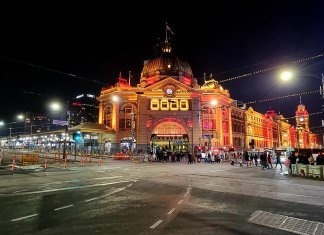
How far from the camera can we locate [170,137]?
65.9 meters

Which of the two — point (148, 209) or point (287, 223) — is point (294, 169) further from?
point (148, 209)

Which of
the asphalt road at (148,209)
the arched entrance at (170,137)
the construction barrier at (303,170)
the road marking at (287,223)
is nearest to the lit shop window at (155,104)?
the arched entrance at (170,137)

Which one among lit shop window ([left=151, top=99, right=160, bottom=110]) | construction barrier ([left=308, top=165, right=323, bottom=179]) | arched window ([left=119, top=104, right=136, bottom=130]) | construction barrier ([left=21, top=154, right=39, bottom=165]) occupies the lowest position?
construction barrier ([left=308, top=165, right=323, bottom=179])

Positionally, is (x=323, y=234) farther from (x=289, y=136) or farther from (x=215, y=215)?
(x=289, y=136)

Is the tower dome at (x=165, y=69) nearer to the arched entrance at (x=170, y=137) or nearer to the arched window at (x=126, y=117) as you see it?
the arched window at (x=126, y=117)

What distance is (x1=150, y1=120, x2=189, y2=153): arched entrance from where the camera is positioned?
65.5m

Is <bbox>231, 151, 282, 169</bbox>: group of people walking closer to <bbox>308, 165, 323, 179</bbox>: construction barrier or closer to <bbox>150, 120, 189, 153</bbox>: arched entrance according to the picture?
<bbox>308, 165, 323, 179</bbox>: construction barrier

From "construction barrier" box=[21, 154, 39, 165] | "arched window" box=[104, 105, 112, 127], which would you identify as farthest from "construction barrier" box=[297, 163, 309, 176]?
"arched window" box=[104, 105, 112, 127]

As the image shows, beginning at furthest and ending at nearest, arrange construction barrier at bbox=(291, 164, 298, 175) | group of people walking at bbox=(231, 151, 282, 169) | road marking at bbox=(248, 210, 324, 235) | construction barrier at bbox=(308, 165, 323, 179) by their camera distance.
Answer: group of people walking at bbox=(231, 151, 282, 169) → construction barrier at bbox=(291, 164, 298, 175) → construction barrier at bbox=(308, 165, 323, 179) → road marking at bbox=(248, 210, 324, 235)

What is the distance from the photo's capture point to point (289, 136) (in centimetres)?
15312

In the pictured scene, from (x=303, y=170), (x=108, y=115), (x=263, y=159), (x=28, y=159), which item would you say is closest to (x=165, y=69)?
(x=108, y=115)

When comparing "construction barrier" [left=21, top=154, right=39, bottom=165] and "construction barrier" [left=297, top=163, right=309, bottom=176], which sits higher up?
"construction barrier" [left=21, top=154, right=39, bottom=165]

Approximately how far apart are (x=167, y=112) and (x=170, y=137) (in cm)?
573

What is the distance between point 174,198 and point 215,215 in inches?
128
